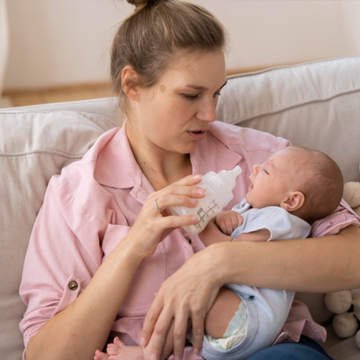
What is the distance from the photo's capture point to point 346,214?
3.92ft

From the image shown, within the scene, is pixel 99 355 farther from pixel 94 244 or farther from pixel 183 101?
pixel 183 101

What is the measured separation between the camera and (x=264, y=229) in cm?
112

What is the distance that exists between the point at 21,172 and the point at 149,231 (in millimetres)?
530

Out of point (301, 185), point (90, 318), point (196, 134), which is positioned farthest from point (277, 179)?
point (90, 318)

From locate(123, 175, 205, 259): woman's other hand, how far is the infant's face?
0.76ft

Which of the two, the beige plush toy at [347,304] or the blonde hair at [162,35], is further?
the beige plush toy at [347,304]

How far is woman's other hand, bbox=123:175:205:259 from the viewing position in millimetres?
993

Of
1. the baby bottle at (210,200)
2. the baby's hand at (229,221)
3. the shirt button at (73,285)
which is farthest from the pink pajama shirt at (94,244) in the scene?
the baby bottle at (210,200)

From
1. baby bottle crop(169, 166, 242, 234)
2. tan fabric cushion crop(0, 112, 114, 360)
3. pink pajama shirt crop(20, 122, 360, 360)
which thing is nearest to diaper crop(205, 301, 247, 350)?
pink pajama shirt crop(20, 122, 360, 360)

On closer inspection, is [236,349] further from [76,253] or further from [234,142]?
[234,142]

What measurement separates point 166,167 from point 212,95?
1.09ft

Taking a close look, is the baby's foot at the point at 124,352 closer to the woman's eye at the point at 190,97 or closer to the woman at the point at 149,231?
the woman at the point at 149,231

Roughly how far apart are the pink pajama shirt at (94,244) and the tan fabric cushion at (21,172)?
6 centimetres

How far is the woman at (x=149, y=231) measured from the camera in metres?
1.06
